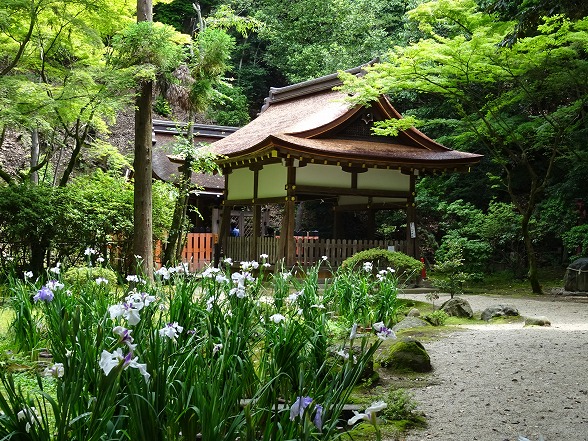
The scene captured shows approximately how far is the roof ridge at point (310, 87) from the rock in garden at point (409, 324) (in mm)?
8217

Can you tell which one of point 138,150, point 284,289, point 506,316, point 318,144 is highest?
point 318,144

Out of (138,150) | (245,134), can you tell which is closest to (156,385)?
(138,150)

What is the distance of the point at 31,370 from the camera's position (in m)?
3.90

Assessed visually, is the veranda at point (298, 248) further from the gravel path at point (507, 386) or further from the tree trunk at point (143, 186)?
the gravel path at point (507, 386)

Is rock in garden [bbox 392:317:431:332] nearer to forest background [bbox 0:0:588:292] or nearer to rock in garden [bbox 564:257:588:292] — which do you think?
forest background [bbox 0:0:588:292]

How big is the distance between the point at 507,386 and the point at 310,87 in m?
12.9

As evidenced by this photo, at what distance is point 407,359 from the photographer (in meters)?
4.79

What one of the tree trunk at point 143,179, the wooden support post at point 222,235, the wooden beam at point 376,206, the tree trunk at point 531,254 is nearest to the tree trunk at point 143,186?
the tree trunk at point 143,179

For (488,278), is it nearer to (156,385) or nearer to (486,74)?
(486,74)

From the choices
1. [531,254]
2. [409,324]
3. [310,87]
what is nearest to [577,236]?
[531,254]

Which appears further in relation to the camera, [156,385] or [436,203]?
[436,203]

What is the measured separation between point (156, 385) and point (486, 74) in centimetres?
1045

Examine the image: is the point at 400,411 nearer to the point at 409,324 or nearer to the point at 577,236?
the point at 409,324

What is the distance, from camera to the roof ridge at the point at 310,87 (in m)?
14.8
